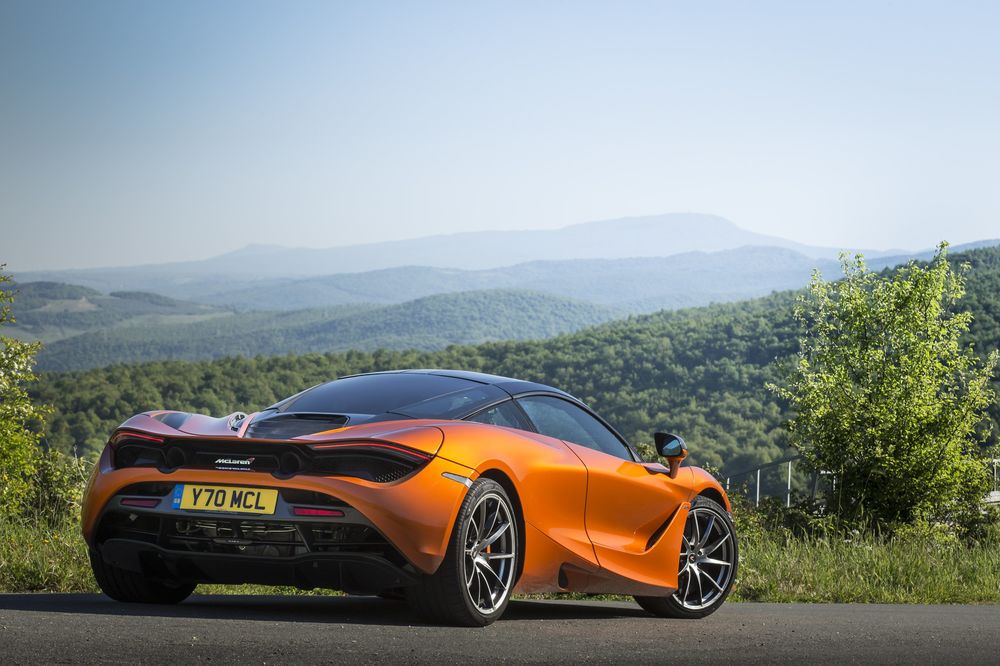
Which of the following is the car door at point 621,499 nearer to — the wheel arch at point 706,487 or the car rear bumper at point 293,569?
the wheel arch at point 706,487

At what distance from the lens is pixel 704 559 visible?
7352 millimetres

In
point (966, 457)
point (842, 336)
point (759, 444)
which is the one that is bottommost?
point (759, 444)

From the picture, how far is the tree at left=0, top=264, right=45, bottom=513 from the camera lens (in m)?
36.6

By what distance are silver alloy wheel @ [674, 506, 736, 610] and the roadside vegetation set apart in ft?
7.56

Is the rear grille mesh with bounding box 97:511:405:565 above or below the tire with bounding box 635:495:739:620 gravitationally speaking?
above

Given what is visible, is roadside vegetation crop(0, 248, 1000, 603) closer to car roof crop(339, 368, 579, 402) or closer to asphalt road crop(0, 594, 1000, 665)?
asphalt road crop(0, 594, 1000, 665)

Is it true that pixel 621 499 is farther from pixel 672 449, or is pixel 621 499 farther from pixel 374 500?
pixel 374 500

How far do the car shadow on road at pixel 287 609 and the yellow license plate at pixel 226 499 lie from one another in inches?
20.0

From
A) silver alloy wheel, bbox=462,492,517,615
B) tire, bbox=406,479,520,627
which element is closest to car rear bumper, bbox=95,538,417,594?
tire, bbox=406,479,520,627

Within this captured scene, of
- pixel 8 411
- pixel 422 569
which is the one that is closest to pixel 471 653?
Result: pixel 422 569

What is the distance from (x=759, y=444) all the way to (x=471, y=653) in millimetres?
79349

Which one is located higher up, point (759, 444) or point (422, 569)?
point (422, 569)

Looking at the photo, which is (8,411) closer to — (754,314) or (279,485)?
(279,485)

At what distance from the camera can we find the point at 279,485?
5172mm
